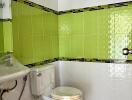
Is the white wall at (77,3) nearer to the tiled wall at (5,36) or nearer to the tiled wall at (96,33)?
the tiled wall at (96,33)

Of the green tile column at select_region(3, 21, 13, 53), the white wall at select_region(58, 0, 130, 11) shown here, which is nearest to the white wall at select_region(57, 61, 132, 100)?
the white wall at select_region(58, 0, 130, 11)

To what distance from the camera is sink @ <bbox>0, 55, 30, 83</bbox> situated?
913mm

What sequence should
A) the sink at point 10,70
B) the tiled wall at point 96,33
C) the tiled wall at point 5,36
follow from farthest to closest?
the tiled wall at point 96,33
the tiled wall at point 5,36
the sink at point 10,70

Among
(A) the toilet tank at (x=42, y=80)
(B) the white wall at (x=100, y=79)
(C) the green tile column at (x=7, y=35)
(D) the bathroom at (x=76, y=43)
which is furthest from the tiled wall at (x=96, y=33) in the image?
(C) the green tile column at (x=7, y=35)

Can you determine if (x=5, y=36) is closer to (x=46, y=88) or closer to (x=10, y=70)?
(x=10, y=70)

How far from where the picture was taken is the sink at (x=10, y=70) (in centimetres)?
91

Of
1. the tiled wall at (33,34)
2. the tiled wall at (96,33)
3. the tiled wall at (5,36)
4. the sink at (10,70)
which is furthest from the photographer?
the tiled wall at (96,33)

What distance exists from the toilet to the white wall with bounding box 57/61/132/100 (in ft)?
1.19

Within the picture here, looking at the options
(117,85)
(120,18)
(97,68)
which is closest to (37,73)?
(97,68)

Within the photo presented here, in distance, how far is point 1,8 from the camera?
46.9 inches

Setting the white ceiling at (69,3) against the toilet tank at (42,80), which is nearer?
the toilet tank at (42,80)

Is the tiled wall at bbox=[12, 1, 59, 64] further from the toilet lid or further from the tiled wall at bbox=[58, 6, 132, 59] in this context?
the toilet lid

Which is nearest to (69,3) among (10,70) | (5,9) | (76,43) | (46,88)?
(76,43)

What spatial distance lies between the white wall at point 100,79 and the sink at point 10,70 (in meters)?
0.89
